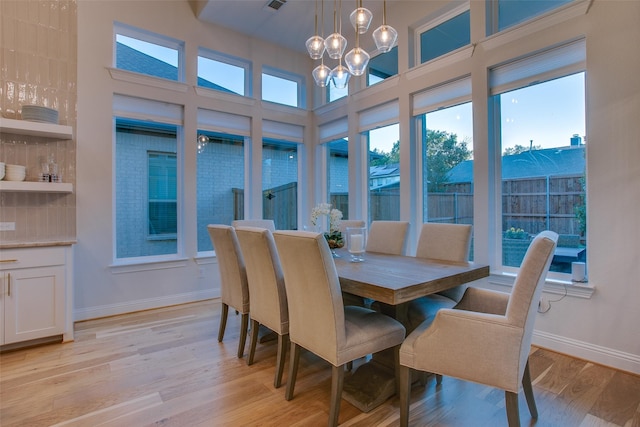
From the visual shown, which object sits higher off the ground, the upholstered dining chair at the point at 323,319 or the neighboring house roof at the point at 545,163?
the neighboring house roof at the point at 545,163

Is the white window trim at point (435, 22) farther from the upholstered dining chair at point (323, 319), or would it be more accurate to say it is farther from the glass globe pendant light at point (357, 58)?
the upholstered dining chair at point (323, 319)

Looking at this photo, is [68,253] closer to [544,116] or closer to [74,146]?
[74,146]

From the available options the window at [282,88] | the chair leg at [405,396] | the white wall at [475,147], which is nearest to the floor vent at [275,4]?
the white wall at [475,147]

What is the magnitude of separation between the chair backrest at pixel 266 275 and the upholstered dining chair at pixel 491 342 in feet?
2.76

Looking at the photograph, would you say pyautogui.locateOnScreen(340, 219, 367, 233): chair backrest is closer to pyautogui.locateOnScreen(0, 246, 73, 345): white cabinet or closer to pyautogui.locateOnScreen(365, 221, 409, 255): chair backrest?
pyautogui.locateOnScreen(365, 221, 409, 255): chair backrest

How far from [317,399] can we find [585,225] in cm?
240

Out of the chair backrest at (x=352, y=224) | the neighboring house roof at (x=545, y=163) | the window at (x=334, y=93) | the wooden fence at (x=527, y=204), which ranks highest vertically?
the window at (x=334, y=93)

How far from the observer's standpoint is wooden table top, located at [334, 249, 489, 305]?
5.46ft

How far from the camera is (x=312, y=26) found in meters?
4.31

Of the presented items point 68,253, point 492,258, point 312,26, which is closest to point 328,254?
point 492,258

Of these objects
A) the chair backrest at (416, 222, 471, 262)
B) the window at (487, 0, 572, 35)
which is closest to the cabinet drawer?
the chair backrest at (416, 222, 471, 262)

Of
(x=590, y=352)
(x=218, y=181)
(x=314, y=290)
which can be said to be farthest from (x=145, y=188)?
(x=590, y=352)

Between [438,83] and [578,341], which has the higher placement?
[438,83]

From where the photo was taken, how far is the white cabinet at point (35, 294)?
2.60m
